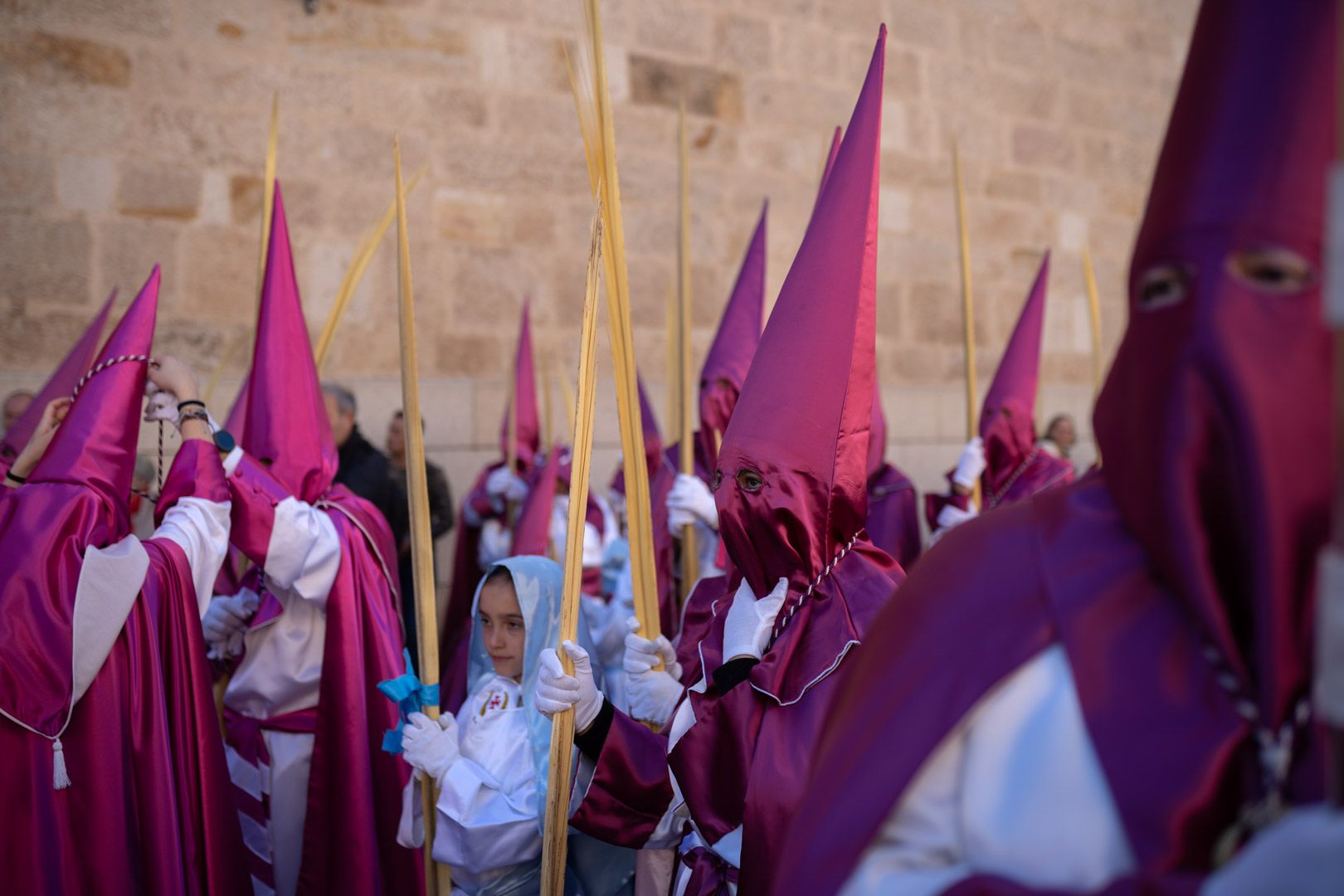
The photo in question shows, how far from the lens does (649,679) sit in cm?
258

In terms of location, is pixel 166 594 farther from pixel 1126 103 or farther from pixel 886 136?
pixel 1126 103

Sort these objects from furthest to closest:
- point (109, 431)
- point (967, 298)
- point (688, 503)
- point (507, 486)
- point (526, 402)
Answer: point (526, 402), point (507, 486), point (688, 503), point (967, 298), point (109, 431)

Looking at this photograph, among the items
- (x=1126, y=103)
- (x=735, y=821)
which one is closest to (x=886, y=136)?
(x=1126, y=103)

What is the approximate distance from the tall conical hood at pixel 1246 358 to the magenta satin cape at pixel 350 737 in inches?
101

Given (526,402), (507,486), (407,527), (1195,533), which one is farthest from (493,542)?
(1195,533)

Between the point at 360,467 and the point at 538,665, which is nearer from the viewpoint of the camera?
the point at 538,665

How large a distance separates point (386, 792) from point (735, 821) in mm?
1559

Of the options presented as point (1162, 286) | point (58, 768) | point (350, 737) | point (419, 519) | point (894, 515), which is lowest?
point (350, 737)

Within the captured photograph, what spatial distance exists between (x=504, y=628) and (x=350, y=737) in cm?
75

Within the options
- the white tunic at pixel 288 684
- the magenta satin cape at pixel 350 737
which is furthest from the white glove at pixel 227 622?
the magenta satin cape at pixel 350 737

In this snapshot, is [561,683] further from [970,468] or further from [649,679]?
[970,468]

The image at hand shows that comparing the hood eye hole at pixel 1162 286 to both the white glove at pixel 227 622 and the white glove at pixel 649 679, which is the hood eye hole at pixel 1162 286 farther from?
the white glove at pixel 227 622

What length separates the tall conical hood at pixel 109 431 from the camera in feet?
8.86

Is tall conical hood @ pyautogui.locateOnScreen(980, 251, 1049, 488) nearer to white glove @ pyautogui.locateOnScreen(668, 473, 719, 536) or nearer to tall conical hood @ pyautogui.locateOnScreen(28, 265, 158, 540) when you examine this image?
white glove @ pyautogui.locateOnScreen(668, 473, 719, 536)
